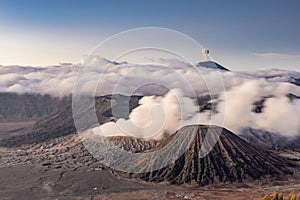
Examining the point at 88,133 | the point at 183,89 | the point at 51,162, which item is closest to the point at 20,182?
the point at 51,162

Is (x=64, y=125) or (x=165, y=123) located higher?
(x=165, y=123)

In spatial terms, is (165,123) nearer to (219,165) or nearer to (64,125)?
(219,165)

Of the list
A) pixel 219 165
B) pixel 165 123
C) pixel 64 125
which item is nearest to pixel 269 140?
pixel 219 165

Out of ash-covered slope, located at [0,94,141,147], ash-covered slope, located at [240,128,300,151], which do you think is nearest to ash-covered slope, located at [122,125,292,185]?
ash-covered slope, located at [240,128,300,151]

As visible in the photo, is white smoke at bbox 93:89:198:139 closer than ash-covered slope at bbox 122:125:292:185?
No

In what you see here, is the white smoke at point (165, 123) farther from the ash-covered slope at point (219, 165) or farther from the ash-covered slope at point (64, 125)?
the ash-covered slope at point (64, 125)

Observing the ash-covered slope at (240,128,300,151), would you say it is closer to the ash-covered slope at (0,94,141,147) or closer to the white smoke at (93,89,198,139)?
the white smoke at (93,89,198,139)

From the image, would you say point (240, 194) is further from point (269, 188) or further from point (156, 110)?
point (156, 110)

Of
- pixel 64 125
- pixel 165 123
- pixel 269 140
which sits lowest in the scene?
pixel 269 140

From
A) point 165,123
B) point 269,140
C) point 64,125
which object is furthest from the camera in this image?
point 64,125
